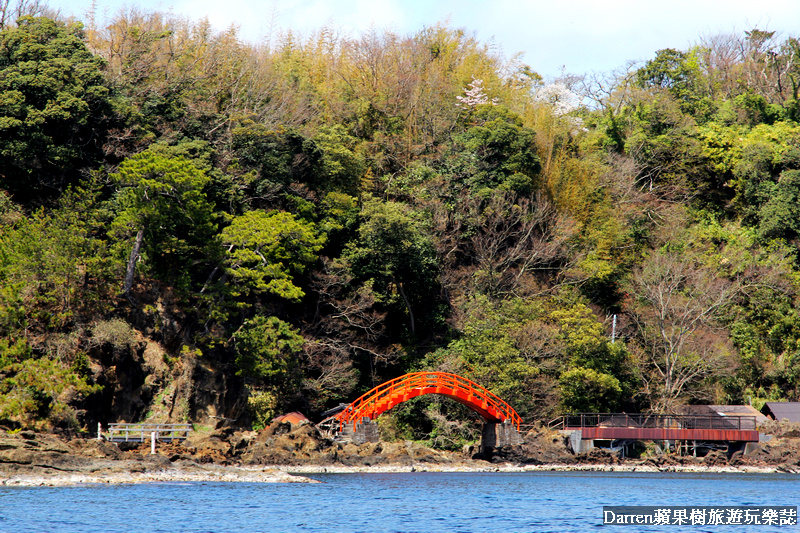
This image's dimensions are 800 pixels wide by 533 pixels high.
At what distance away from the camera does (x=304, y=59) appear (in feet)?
144

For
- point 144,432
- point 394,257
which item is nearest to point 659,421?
point 394,257

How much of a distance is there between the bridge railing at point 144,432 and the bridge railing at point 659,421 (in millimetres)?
15035

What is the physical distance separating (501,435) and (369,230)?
32.3ft

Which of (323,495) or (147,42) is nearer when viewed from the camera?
(323,495)

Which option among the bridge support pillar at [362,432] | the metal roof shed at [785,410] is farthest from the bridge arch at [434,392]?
the metal roof shed at [785,410]

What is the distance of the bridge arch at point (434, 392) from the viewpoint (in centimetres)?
2795

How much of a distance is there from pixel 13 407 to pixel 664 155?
34.7 meters

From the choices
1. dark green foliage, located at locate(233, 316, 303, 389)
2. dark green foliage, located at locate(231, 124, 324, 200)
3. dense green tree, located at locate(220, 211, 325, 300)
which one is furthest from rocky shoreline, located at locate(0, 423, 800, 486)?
dark green foliage, located at locate(231, 124, 324, 200)

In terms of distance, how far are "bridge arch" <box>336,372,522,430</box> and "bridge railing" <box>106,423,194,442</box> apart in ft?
18.3

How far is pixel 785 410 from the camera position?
1340 inches

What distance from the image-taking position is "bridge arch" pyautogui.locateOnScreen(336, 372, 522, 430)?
28.0 meters

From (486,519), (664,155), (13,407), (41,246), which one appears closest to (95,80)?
(41,246)

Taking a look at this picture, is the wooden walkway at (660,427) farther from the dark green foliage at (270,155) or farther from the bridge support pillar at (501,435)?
the dark green foliage at (270,155)

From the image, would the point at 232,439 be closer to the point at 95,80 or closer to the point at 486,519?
the point at 486,519
